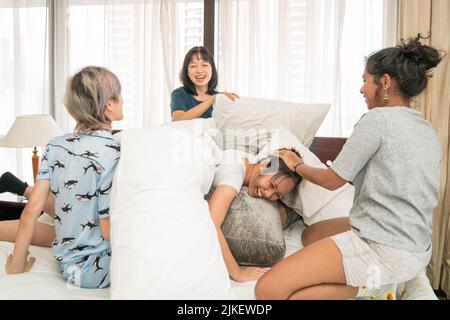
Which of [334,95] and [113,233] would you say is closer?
[113,233]

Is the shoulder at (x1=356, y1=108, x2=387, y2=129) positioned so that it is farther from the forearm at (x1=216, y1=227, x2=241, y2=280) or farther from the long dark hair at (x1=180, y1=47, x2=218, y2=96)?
the long dark hair at (x1=180, y1=47, x2=218, y2=96)

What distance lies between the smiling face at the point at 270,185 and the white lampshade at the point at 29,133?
1380mm

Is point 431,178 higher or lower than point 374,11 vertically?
lower

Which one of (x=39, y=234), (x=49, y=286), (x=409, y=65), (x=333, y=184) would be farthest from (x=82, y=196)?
(x=409, y=65)

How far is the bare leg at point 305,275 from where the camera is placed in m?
1.27

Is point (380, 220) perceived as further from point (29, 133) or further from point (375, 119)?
point (29, 133)

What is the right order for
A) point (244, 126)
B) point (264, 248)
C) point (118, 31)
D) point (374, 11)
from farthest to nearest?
point (118, 31) < point (374, 11) < point (244, 126) < point (264, 248)

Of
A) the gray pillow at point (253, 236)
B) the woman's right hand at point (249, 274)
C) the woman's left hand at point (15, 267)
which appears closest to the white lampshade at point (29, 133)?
the woman's left hand at point (15, 267)

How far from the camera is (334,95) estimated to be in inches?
113

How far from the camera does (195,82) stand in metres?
2.49

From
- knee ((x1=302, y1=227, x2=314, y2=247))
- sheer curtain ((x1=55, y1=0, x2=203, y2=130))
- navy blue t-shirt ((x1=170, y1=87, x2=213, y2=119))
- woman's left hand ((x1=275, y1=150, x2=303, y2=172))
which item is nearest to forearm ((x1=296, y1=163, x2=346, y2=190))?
woman's left hand ((x1=275, y1=150, x2=303, y2=172))
